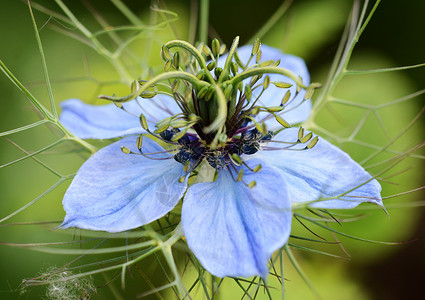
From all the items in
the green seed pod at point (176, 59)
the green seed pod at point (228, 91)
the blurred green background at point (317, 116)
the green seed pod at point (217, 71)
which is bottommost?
the blurred green background at point (317, 116)

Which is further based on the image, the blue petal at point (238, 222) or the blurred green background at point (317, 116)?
the blurred green background at point (317, 116)

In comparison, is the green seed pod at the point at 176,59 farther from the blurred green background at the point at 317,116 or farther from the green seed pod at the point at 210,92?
the blurred green background at the point at 317,116

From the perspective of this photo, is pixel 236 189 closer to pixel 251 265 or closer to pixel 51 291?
pixel 251 265

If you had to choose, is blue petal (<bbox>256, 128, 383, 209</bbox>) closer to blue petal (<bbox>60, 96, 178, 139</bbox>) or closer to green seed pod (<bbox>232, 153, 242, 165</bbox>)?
green seed pod (<bbox>232, 153, 242, 165</bbox>)

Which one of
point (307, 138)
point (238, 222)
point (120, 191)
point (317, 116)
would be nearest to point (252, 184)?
point (238, 222)

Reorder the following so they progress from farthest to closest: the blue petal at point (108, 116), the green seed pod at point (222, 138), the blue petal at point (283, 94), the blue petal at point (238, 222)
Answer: the blue petal at point (283, 94), the blue petal at point (108, 116), the green seed pod at point (222, 138), the blue petal at point (238, 222)

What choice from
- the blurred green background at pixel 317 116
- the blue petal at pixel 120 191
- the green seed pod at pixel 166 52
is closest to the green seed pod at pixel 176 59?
the green seed pod at pixel 166 52

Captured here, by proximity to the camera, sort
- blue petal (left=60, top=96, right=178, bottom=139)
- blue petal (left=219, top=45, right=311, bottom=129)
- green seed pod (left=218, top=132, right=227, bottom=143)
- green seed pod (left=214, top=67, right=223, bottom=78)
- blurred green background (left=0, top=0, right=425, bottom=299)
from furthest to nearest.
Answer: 1. blurred green background (left=0, top=0, right=425, bottom=299)
2. blue petal (left=219, top=45, right=311, bottom=129)
3. blue petal (left=60, top=96, right=178, bottom=139)
4. green seed pod (left=214, top=67, right=223, bottom=78)
5. green seed pod (left=218, top=132, right=227, bottom=143)

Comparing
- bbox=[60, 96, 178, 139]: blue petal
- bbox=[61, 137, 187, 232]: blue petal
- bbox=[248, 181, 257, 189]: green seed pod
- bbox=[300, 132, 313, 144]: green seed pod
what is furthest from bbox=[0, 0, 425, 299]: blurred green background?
bbox=[248, 181, 257, 189]: green seed pod

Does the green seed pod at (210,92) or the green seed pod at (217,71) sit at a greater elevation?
the green seed pod at (217,71)
